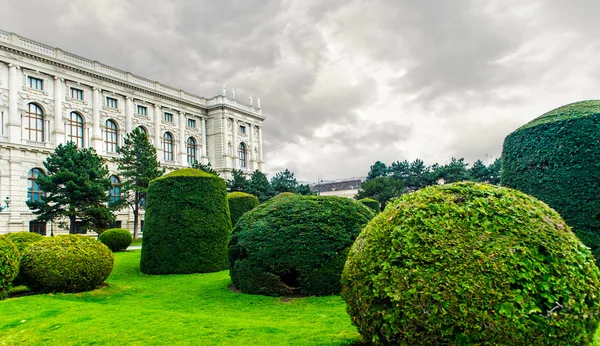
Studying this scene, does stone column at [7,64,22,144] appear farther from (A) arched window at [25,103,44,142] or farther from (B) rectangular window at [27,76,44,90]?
(B) rectangular window at [27,76,44,90]

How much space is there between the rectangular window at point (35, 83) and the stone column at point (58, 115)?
1.30 meters

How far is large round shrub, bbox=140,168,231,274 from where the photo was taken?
14.3 m

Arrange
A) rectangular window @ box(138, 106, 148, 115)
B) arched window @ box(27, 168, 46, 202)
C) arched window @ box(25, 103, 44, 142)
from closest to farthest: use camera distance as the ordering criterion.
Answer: arched window @ box(27, 168, 46, 202)
arched window @ box(25, 103, 44, 142)
rectangular window @ box(138, 106, 148, 115)

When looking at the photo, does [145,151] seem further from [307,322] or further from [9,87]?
[307,322]

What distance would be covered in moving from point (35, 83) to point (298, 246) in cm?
4342

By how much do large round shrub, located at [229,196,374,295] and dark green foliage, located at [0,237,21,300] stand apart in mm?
5190

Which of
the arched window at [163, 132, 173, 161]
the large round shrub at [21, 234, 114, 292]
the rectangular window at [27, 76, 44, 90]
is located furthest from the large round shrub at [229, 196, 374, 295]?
the arched window at [163, 132, 173, 161]

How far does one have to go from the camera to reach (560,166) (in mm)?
9414

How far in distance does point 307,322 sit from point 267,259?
8.86 feet

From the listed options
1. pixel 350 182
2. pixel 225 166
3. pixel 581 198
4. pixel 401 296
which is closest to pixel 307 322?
pixel 401 296

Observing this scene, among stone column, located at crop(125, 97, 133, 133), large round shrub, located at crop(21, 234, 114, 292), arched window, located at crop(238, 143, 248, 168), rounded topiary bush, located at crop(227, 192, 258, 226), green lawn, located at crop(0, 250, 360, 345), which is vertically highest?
stone column, located at crop(125, 97, 133, 133)

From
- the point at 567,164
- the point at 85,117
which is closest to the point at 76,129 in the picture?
the point at 85,117

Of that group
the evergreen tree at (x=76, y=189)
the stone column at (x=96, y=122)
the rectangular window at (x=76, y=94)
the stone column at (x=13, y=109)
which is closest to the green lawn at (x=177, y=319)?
the evergreen tree at (x=76, y=189)

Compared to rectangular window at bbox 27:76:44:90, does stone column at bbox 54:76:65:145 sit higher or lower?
lower
